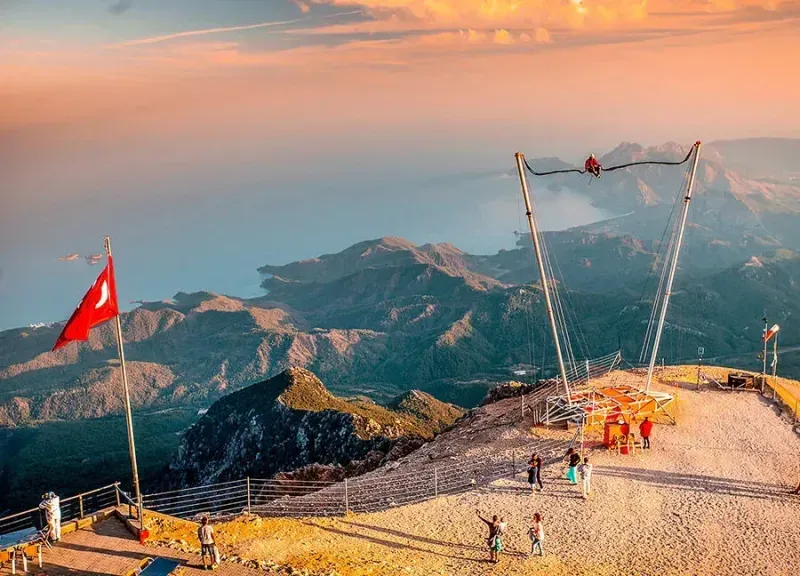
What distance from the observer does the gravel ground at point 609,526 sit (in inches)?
984

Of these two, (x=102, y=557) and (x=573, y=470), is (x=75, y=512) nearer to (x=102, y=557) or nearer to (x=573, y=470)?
(x=102, y=557)

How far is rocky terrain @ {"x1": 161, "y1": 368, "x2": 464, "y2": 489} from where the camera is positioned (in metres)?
62.8

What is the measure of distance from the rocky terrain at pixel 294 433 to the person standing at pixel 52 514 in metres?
24.2

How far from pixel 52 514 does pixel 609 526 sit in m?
19.2

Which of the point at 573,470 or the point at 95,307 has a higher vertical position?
the point at 95,307

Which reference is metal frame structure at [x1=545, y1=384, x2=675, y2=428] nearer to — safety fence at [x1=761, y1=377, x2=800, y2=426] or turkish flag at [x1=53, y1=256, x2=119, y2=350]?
safety fence at [x1=761, y1=377, x2=800, y2=426]

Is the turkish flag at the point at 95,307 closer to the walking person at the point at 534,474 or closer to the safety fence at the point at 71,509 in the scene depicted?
the safety fence at the point at 71,509

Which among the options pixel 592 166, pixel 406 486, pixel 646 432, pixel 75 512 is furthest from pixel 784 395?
pixel 75 512

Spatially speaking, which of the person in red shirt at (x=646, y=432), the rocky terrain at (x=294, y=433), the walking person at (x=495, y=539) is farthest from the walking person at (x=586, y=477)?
the rocky terrain at (x=294, y=433)

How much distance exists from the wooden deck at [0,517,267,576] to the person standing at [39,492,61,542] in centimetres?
36

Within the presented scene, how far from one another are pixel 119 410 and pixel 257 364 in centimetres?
3635

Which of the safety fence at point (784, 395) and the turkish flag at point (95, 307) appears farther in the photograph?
the safety fence at point (784, 395)

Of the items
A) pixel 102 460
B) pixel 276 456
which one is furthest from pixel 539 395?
pixel 102 460

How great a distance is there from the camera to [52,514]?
23766 millimetres
